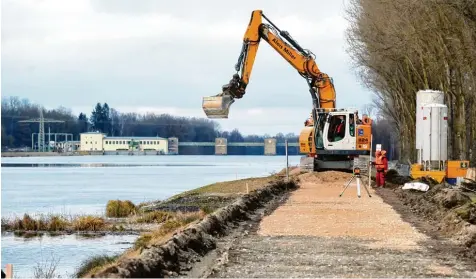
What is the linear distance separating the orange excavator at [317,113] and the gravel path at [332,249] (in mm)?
18491

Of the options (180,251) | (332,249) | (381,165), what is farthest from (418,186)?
(180,251)

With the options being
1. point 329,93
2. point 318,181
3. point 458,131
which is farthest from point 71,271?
point 458,131

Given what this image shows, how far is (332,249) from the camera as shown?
17172mm

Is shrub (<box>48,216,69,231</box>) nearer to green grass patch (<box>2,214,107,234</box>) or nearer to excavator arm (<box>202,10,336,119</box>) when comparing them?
green grass patch (<box>2,214,107,234</box>)

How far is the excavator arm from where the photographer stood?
4506cm

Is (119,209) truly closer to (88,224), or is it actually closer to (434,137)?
(88,224)

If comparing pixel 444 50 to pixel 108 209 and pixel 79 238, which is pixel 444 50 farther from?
pixel 79 238

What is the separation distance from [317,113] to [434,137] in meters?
6.68

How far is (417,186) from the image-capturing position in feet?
118

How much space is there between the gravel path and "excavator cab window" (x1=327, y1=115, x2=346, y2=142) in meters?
18.7

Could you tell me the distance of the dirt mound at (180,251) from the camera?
12.9 metres

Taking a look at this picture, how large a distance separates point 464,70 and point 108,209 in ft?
56.8

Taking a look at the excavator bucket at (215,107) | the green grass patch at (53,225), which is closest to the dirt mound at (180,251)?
the green grass patch at (53,225)

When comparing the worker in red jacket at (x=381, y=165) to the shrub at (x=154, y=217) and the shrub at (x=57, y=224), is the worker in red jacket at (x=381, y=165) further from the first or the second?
the shrub at (x=57, y=224)
